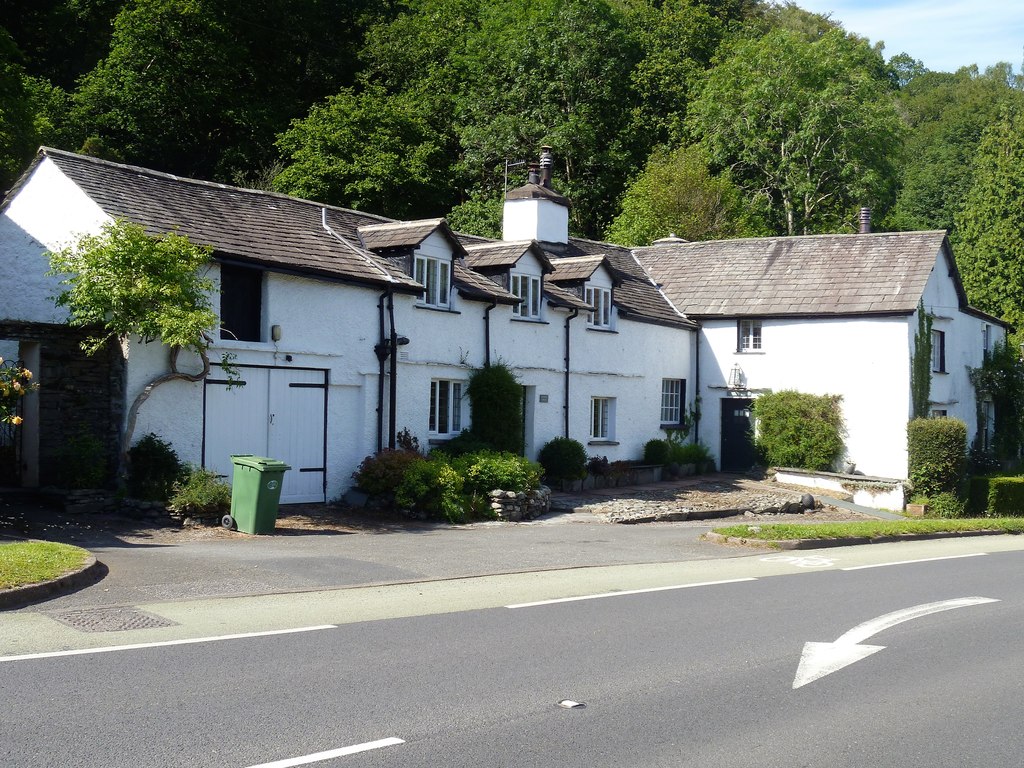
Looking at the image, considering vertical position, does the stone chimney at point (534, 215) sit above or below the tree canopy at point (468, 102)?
below

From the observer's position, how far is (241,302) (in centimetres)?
2058

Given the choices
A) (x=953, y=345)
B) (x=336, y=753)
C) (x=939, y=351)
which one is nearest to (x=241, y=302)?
(x=336, y=753)

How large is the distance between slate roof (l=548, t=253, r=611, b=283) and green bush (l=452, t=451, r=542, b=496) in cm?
746

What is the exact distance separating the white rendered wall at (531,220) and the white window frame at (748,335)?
255 inches

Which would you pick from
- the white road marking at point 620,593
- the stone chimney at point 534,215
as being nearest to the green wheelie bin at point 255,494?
the white road marking at point 620,593

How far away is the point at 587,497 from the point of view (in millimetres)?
26000

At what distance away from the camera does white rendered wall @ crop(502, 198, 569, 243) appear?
1255 inches

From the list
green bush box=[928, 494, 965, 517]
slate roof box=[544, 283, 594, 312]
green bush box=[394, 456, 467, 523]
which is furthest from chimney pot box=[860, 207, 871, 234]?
green bush box=[394, 456, 467, 523]

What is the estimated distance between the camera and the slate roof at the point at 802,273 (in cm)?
3228

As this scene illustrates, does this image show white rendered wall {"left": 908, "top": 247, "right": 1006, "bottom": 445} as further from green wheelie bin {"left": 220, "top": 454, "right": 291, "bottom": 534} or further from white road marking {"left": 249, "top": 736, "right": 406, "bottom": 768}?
white road marking {"left": 249, "top": 736, "right": 406, "bottom": 768}

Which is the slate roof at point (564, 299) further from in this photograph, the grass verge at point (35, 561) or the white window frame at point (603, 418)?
the grass verge at point (35, 561)

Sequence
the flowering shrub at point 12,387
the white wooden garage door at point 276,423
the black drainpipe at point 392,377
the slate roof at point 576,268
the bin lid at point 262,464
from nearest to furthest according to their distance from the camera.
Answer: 1. the flowering shrub at point 12,387
2. the bin lid at point 262,464
3. the white wooden garage door at point 276,423
4. the black drainpipe at point 392,377
5. the slate roof at point 576,268

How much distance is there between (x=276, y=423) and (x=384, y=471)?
223 centimetres

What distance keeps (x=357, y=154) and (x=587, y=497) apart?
2633 centimetres
